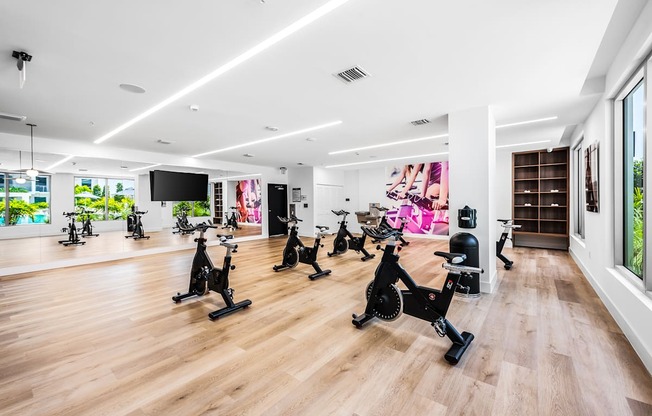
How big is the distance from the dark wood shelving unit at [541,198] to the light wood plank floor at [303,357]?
4092 mm

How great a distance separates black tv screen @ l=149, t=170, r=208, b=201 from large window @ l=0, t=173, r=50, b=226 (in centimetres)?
210

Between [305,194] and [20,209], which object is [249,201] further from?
[20,209]

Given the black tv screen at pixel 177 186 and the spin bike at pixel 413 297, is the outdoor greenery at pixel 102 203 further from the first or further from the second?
the spin bike at pixel 413 297

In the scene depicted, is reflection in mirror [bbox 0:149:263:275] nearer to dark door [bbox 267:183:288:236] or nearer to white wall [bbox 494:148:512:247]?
dark door [bbox 267:183:288:236]

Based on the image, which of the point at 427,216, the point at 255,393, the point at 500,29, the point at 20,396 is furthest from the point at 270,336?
the point at 427,216

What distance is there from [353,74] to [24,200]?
7.30m

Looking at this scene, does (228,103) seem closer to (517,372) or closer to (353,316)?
(353,316)

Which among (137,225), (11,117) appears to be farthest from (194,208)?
(11,117)

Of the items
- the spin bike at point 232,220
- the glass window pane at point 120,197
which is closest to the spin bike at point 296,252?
the glass window pane at point 120,197

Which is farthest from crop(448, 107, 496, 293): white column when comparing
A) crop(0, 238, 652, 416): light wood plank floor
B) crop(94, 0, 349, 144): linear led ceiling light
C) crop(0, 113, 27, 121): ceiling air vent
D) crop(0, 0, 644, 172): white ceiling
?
crop(0, 113, 27, 121): ceiling air vent

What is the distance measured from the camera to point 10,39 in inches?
89.2

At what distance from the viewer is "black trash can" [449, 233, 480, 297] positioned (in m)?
3.66

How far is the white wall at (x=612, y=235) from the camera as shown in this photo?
7.26ft

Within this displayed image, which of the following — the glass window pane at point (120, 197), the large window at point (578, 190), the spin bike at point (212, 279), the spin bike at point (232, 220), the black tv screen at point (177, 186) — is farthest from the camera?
the spin bike at point (232, 220)
